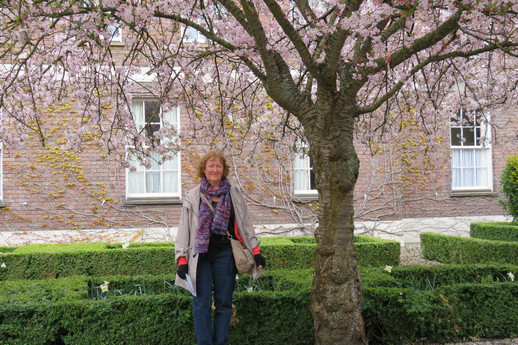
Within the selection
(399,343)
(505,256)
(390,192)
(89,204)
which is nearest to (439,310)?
(399,343)

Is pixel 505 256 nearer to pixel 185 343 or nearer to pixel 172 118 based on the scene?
pixel 185 343

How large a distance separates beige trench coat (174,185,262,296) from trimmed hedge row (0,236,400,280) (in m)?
3.77

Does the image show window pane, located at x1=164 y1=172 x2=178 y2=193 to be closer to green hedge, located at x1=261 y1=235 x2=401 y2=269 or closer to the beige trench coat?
green hedge, located at x1=261 y1=235 x2=401 y2=269

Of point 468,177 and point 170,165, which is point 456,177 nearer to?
point 468,177

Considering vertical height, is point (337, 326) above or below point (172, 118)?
below

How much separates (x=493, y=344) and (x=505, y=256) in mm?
4079

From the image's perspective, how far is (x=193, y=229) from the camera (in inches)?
154

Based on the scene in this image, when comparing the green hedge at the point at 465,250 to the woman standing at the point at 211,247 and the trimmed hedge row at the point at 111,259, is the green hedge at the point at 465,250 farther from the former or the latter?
the woman standing at the point at 211,247

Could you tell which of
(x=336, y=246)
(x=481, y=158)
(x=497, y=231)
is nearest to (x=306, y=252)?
(x=336, y=246)

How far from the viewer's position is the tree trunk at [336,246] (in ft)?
13.0

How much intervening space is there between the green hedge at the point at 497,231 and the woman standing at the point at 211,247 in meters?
7.15

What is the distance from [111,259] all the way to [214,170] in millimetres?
4169

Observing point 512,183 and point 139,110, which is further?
point 139,110

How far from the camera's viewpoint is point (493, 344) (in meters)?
4.59
